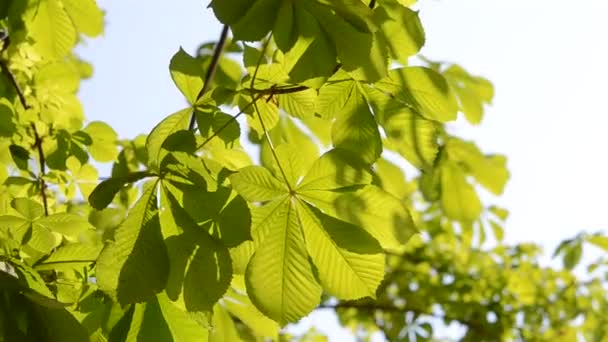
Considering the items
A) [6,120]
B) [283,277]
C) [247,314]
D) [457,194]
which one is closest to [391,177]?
[457,194]

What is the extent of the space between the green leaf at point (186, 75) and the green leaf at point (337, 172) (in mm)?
241

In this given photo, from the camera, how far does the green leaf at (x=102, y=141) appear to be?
1.61 metres

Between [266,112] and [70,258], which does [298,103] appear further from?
[70,258]

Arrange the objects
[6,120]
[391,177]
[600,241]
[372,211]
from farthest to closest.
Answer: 1. [600,241]
2. [391,177]
3. [6,120]
4. [372,211]

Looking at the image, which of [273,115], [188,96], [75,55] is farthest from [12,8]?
[75,55]

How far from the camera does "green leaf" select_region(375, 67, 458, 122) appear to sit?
100 cm

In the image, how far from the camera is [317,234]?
90cm

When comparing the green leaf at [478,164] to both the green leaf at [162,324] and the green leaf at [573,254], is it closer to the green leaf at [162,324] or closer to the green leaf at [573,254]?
the green leaf at [162,324]

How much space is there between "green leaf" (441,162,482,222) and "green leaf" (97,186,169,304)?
0.92 metres

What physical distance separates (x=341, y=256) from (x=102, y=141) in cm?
93

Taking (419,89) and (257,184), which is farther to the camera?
(419,89)

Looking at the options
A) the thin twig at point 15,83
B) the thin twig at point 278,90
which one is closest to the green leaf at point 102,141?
the thin twig at point 15,83

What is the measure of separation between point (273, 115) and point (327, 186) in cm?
18

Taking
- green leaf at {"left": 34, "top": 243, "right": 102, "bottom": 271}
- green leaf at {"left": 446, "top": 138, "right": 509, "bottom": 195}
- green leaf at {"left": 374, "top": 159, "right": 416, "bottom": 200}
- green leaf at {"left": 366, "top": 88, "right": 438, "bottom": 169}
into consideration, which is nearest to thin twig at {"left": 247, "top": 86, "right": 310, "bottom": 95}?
green leaf at {"left": 366, "top": 88, "right": 438, "bottom": 169}
